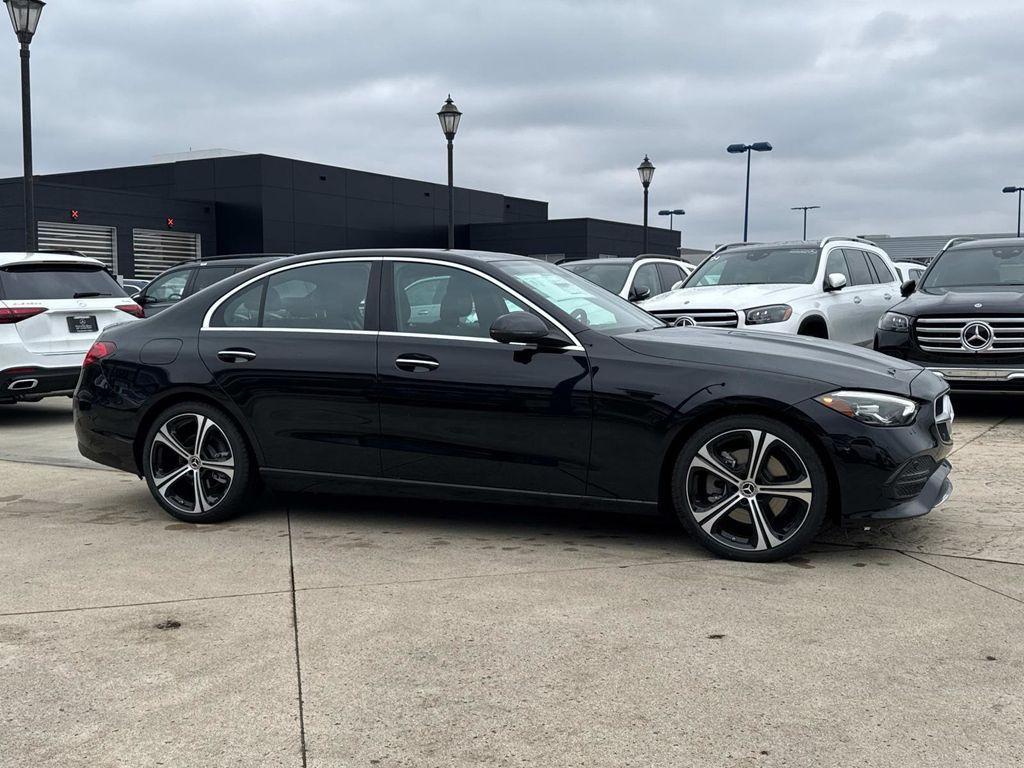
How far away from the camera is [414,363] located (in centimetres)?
557

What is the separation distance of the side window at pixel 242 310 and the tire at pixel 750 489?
8.47ft

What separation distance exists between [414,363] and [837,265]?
8142 mm

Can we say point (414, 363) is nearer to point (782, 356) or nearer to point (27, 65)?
point (782, 356)

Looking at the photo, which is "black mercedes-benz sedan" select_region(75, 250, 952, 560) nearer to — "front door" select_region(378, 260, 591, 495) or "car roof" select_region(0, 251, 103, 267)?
"front door" select_region(378, 260, 591, 495)

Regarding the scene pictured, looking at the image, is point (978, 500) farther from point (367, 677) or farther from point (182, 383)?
point (182, 383)

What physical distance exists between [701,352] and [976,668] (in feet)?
6.59

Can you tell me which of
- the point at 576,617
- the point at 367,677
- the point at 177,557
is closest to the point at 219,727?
the point at 367,677

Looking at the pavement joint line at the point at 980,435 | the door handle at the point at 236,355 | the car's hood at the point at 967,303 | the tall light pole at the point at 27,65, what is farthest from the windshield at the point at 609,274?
the door handle at the point at 236,355

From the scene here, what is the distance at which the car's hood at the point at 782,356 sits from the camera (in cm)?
504

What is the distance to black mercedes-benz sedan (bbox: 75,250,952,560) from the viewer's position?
4.98 metres

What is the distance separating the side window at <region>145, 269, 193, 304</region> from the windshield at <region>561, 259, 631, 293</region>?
506 cm

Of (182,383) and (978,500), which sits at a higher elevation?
(182,383)

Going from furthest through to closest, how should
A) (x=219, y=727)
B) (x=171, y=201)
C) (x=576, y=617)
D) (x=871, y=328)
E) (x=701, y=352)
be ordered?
(x=171, y=201), (x=871, y=328), (x=701, y=352), (x=576, y=617), (x=219, y=727)

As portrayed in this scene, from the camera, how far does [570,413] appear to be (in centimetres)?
524
